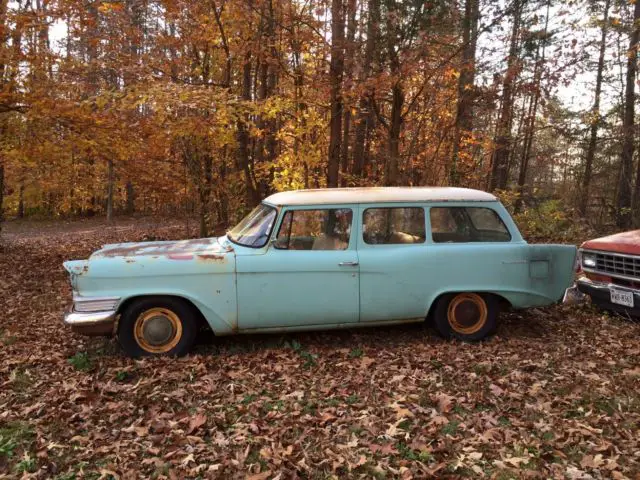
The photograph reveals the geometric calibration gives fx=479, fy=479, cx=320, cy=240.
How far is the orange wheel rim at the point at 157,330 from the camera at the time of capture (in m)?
5.05

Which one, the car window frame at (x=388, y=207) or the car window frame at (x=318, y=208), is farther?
the car window frame at (x=388, y=207)

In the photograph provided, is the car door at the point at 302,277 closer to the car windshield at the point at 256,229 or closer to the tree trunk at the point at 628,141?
the car windshield at the point at 256,229

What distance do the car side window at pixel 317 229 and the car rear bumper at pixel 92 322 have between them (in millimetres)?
1959

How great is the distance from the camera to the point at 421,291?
536 centimetres

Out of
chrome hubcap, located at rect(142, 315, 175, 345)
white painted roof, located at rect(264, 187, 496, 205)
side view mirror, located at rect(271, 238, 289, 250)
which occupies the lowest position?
chrome hubcap, located at rect(142, 315, 175, 345)

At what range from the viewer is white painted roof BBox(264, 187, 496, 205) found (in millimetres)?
5371

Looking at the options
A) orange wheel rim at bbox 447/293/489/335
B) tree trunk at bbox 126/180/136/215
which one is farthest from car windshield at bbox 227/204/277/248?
tree trunk at bbox 126/180/136/215

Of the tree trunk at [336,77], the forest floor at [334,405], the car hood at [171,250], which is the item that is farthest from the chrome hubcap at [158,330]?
the tree trunk at [336,77]

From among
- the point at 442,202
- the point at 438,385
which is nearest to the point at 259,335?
the point at 438,385

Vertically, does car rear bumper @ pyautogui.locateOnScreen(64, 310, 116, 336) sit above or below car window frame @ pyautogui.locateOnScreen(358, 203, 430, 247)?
below

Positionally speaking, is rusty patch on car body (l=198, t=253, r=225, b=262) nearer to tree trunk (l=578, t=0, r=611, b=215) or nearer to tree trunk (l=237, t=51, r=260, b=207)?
tree trunk (l=237, t=51, r=260, b=207)

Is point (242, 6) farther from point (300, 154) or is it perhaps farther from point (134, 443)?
point (134, 443)

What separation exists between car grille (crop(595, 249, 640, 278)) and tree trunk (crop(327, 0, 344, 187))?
559cm

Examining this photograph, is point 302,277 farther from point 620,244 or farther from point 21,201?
point 21,201
